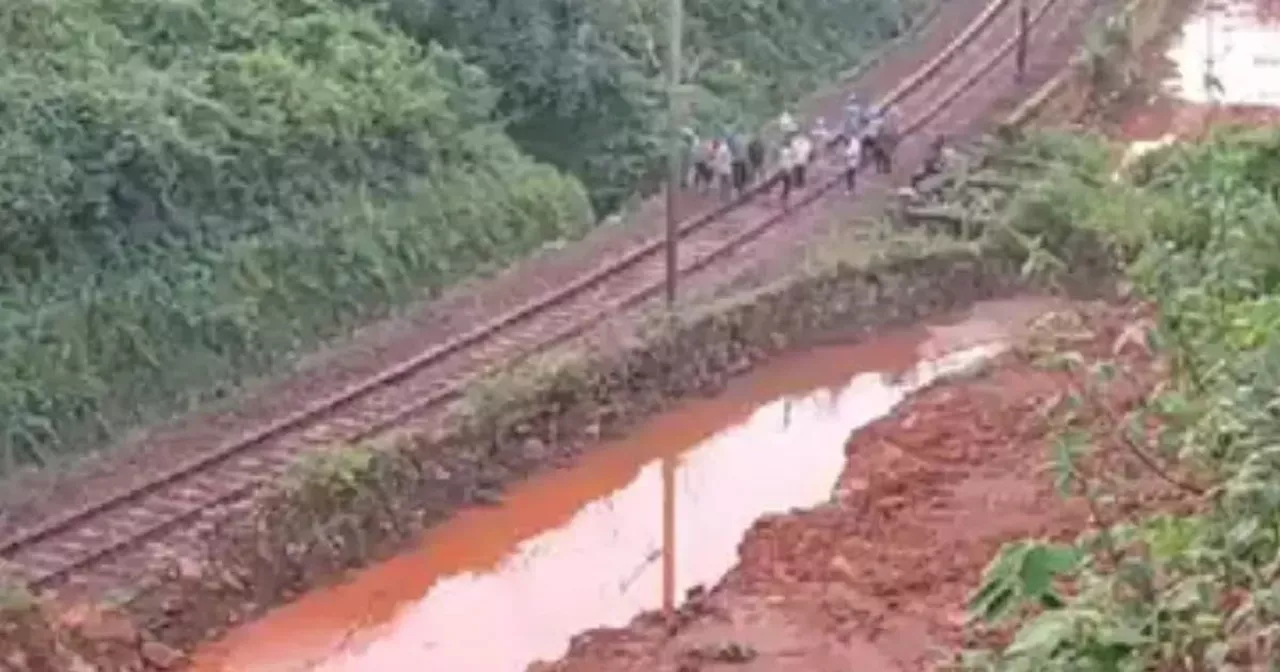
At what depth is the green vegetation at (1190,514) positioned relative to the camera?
8.38 metres

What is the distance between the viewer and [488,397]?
1902 cm

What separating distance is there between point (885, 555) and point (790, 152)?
29.1 ft

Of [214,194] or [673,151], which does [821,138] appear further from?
[214,194]

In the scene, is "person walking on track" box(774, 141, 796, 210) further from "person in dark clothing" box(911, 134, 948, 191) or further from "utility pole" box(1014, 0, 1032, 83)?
"utility pole" box(1014, 0, 1032, 83)

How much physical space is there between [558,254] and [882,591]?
8.05 m

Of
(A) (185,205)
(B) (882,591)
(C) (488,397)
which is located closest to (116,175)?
(A) (185,205)

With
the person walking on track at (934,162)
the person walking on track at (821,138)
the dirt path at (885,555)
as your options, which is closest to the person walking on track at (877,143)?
the person walking on track at (934,162)

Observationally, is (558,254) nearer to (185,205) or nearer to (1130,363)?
(185,205)

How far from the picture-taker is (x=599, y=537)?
19.1 meters

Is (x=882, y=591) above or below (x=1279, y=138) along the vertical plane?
below

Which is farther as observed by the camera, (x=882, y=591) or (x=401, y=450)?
(x=401, y=450)

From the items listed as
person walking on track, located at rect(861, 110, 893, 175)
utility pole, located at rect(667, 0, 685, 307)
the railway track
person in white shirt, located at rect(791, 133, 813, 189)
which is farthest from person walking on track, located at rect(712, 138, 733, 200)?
utility pole, located at rect(667, 0, 685, 307)

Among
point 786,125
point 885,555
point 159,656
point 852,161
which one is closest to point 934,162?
point 852,161

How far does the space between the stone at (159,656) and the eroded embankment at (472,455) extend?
16 millimetres
